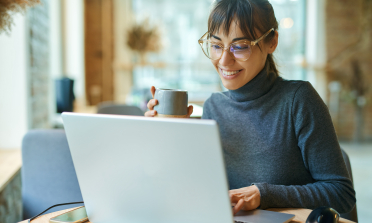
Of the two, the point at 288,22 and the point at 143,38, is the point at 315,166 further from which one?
the point at 288,22

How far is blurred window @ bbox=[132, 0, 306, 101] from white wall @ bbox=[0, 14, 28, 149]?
3992 mm

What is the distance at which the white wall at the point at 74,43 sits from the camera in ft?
13.3

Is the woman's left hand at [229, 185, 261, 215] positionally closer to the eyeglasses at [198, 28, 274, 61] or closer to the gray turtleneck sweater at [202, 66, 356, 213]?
the gray turtleneck sweater at [202, 66, 356, 213]

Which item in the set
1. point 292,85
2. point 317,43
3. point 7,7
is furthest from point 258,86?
point 317,43

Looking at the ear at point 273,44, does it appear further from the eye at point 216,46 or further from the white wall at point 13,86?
the white wall at point 13,86

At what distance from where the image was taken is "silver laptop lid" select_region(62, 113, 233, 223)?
1.59 feet

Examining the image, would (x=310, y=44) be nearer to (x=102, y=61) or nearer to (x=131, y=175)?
(x=102, y=61)

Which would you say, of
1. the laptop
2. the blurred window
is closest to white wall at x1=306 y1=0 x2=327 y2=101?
the blurred window

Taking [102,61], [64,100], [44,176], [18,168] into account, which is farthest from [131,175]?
[102,61]

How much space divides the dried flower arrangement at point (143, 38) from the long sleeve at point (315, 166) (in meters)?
4.10

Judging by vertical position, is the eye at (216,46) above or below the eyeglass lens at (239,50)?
above

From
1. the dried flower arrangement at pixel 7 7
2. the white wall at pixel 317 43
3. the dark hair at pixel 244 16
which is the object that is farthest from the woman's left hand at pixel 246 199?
the white wall at pixel 317 43

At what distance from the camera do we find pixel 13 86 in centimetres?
174

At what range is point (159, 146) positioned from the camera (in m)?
0.52
